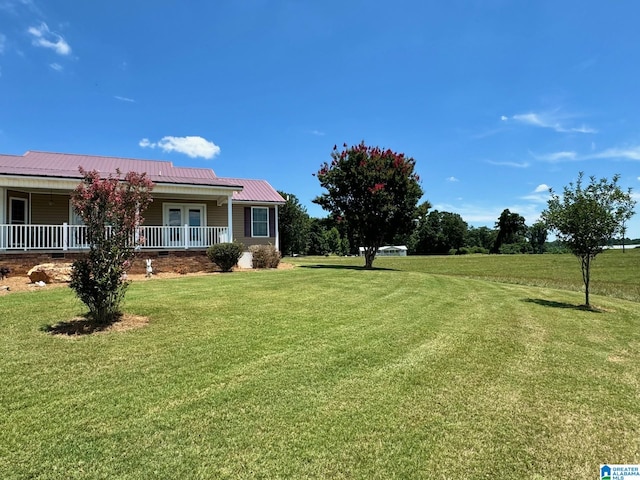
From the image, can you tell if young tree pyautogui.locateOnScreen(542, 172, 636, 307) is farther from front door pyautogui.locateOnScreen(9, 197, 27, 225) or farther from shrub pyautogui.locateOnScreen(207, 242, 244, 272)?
front door pyautogui.locateOnScreen(9, 197, 27, 225)

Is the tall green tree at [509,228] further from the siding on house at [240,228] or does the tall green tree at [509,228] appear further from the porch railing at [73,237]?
the porch railing at [73,237]

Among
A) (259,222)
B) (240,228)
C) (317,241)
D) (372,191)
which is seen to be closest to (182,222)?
(240,228)

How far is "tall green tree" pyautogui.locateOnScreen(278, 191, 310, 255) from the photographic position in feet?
144

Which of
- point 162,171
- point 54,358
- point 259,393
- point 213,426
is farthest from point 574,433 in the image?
point 162,171

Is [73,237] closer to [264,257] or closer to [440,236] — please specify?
[264,257]

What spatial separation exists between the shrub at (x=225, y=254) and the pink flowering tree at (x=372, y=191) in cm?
795

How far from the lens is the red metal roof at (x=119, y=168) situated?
47.6 feet

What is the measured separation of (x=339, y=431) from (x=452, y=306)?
6.28m

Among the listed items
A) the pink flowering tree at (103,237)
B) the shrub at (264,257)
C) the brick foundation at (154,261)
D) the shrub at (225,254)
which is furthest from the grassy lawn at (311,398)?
the shrub at (264,257)

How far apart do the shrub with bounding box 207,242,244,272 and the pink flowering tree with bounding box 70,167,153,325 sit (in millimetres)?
7876

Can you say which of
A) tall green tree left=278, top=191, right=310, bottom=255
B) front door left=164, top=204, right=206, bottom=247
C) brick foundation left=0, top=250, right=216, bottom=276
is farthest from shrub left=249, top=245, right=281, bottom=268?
tall green tree left=278, top=191, right=310, bottom=255

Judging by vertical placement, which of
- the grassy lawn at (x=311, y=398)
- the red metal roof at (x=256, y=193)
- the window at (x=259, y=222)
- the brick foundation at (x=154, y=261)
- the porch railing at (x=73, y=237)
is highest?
the red metal roof at (x=256, y=193)

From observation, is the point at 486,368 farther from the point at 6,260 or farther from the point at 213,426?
the point at 6,260

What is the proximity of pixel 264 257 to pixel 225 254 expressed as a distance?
2154mm
